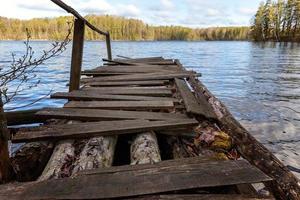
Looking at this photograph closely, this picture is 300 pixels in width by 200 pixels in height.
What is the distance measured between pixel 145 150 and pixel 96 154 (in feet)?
1.52

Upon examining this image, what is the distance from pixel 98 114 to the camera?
413cm

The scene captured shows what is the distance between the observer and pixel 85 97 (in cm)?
529

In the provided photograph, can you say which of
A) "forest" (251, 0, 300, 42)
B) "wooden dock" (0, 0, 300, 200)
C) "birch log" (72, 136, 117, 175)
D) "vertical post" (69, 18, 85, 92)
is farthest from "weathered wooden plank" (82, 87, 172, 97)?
"forest" (251, 0, 300, 42)

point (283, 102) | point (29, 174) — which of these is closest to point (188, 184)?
point (29, 174)

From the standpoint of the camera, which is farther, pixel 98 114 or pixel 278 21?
pixel 278 21

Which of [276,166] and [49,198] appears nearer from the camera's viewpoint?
[49,198]

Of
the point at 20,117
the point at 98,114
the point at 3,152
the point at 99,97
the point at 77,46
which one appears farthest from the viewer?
the point at 77,46

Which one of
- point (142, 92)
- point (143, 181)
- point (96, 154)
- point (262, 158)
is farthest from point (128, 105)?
point (143, 181)

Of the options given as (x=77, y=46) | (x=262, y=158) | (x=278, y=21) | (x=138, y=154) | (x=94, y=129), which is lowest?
(x=262, y=158)

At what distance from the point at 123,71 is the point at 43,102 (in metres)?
3.26

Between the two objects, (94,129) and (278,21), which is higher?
(278,21)

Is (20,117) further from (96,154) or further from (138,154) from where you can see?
(138,154)

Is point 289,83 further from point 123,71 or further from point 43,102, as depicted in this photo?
point 43,102

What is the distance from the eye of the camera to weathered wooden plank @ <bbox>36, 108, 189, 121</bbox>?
4016 mm
